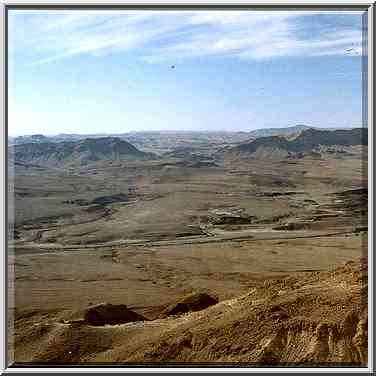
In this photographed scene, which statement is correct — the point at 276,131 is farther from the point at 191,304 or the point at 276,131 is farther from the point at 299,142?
the point at 191,304

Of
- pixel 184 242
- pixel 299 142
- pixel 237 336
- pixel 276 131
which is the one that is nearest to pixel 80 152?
pixel 184 242

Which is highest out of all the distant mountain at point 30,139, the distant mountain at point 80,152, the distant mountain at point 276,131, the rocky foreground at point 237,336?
the distant mountain at point 276,131

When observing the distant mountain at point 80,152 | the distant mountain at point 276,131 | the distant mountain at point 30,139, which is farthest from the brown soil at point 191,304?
the distant mountain at point 30,139

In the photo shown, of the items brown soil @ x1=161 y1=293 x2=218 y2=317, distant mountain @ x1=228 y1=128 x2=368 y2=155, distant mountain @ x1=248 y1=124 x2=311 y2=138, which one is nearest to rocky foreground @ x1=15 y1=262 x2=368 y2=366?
brown soil @ x1=161 y1=293 x2=218 y2=317

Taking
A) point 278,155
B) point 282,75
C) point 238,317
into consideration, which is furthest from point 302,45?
point 238,317

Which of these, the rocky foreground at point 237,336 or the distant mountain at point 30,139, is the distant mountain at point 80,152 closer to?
the distant mountain at point 30,139

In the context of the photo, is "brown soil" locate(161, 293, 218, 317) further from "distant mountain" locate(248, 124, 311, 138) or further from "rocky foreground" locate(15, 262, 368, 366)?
"distant mountain" locate(248, 124, 311, 138)
